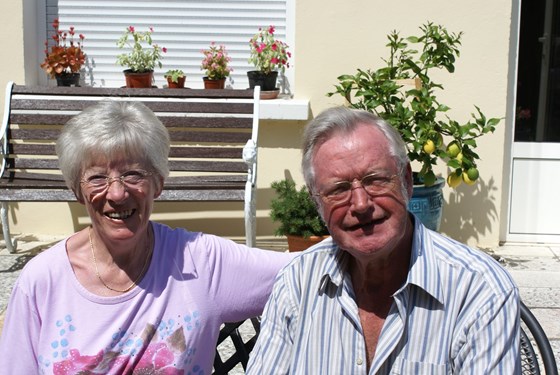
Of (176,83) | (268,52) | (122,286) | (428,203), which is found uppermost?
(268,52)

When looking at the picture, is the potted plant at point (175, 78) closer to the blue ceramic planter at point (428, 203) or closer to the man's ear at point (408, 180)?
Answer: the blue ceramic planter at point (428, 203)

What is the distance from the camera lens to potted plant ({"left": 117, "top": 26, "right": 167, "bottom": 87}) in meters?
5.92

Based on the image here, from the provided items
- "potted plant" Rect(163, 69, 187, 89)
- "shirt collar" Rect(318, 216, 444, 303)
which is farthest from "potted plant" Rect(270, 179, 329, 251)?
"shirt collar" Rect(318, 216, 444, 303)

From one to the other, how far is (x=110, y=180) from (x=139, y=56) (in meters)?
3.83

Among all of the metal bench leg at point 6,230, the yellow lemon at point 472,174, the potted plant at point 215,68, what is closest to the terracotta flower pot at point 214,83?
the potted plant at point 215,68

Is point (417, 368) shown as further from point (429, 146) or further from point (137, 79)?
point (137, 79)

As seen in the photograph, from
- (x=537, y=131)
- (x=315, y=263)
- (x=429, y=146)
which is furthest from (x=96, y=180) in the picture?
(x=537, y=131)

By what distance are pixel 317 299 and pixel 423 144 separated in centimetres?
308

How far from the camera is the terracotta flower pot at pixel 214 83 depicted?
5934 millimetres

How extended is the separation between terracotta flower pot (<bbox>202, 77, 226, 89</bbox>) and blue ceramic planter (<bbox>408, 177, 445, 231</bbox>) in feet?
5.47

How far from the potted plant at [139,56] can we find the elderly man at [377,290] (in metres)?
4.07

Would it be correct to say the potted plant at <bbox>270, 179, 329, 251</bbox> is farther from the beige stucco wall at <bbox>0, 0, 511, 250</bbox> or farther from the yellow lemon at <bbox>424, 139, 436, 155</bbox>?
the yellow lemon at <bbox>424, 139, 436, 155</bbox>

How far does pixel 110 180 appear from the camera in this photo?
7.39 feet

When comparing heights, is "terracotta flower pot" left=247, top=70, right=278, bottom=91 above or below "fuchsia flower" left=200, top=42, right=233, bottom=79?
below
